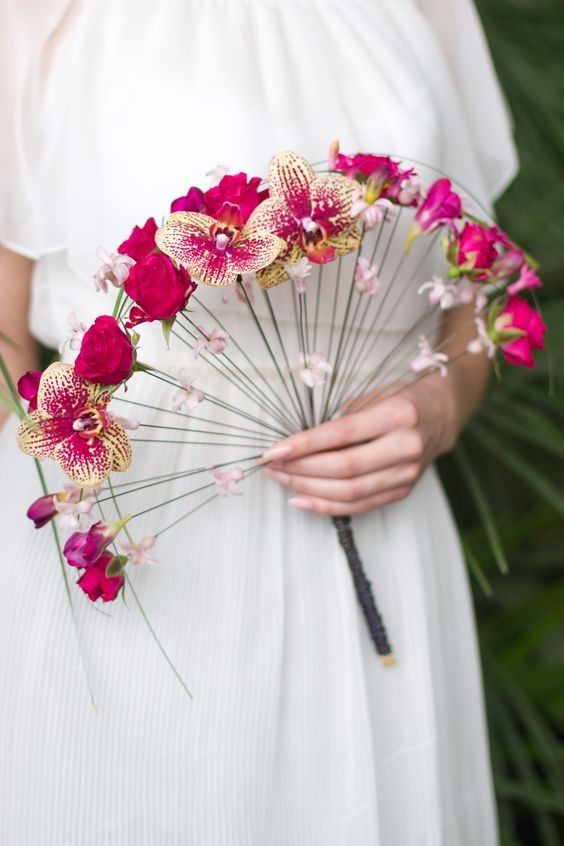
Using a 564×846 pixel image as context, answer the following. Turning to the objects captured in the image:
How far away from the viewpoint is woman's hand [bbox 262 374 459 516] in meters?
0.73

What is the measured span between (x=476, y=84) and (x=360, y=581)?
66 cm

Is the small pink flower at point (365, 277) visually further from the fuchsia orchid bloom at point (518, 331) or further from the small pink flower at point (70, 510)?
the small pink flower at point (70, 510)

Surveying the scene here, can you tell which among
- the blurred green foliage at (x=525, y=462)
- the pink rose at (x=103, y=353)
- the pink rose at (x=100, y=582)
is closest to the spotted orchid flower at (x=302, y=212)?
the pink rose at (x=103, y=353)

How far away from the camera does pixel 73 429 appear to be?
1.83ft

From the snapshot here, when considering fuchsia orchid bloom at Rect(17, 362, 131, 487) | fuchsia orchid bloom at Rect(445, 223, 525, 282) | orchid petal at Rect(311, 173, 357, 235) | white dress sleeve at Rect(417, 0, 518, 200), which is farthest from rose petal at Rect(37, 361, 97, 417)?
white dress sleeve at Rect(417, 0, 518, 200)

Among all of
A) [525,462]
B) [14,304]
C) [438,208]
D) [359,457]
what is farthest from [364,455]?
[525,462]

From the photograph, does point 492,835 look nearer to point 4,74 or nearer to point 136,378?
point 136,378

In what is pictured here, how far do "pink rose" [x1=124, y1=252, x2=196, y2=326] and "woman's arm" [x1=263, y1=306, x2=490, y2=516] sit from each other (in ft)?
0.62

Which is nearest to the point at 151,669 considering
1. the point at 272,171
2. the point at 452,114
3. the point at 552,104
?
the point at 272,171

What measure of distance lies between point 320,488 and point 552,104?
1.02 m

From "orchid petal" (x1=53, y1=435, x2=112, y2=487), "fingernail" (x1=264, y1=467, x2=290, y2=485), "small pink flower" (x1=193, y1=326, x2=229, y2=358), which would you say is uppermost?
"small pink flower" (x1=193, y1=326, x2=229, y2=358)

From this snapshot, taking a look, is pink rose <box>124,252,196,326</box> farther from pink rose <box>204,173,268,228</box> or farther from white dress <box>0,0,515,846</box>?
white dress <box>0,0,515,846</box>

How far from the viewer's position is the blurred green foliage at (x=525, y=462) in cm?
132

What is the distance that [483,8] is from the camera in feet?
4.83
